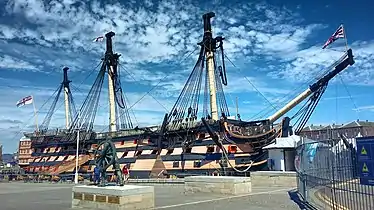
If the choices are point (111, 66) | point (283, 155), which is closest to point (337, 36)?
point (283, 155)

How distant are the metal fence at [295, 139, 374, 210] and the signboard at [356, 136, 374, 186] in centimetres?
44

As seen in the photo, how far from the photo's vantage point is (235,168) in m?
32.4

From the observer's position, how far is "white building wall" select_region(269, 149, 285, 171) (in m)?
25.3

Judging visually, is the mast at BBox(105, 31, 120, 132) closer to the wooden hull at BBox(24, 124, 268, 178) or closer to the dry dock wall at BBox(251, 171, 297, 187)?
the wooden hull at BBox(24, 124, 268, 178)

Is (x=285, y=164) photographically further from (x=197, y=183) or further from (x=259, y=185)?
(x=197, y=183)

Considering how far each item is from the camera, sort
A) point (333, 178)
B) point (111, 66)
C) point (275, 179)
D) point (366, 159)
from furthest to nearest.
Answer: point (111, 66)
point (275, 179)
point (333, 178)
point (366, 159)

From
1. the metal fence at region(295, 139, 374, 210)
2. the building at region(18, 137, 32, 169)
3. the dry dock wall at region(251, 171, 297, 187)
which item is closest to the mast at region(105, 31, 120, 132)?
the building at region(18, 137, 32, 169)

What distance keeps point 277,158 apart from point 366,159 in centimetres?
1792

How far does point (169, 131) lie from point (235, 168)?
10.3m

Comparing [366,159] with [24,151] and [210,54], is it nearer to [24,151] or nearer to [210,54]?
[210,54]

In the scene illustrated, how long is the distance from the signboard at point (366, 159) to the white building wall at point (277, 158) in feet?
57.0

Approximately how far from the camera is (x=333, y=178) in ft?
32.6

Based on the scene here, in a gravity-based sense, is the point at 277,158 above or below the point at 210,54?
below

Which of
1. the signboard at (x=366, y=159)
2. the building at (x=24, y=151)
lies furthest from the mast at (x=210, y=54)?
the building at (x=24, y=151)
